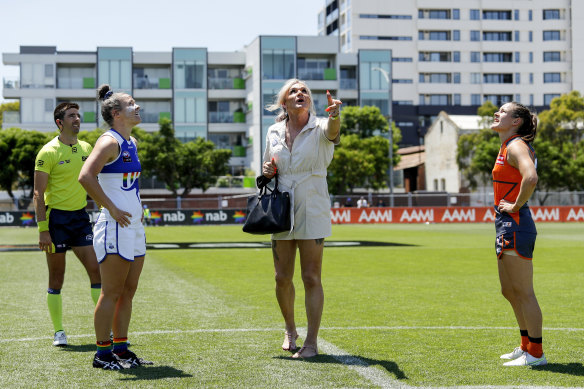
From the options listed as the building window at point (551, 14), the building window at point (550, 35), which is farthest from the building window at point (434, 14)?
the building window at point (550, 35)

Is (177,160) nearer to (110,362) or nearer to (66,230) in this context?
(66,230)

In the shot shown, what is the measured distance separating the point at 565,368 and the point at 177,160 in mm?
56283

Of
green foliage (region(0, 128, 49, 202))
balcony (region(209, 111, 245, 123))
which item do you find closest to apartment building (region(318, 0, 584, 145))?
balcony (region(209, 111, 245, 123))

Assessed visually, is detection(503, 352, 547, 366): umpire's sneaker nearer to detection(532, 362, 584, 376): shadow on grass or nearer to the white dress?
detection(532, 362, 584, 376): shadow on grass

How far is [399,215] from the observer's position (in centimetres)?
4659

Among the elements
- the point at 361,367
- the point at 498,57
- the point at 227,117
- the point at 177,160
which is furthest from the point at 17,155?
the point at 498,57

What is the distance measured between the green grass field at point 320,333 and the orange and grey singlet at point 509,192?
1067mm

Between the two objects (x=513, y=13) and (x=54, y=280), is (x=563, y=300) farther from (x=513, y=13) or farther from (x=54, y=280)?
(x=513, y=13)

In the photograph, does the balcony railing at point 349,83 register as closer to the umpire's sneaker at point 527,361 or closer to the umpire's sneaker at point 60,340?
the umpire's sneaker at point 60,340

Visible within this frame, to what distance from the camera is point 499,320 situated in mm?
8703

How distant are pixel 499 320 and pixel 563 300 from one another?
7.65 feet

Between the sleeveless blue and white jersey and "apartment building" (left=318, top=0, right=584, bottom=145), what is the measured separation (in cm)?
9137

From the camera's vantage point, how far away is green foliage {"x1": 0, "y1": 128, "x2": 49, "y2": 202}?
59.2m

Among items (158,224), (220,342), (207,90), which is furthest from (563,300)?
(207,90)
